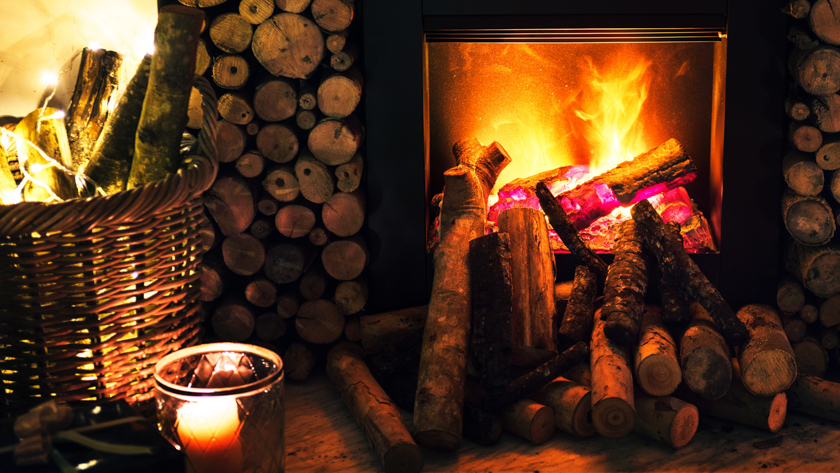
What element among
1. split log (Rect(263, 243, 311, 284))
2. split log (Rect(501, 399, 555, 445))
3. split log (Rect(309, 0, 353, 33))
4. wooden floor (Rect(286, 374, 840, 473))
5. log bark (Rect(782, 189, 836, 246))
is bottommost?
wooden floor (Rect(286, 374, 840, 473))

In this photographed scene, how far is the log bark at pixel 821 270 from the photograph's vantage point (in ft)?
6.89

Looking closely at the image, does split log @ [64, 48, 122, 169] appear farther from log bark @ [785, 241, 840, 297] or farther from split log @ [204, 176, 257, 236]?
log bark @ [785, 241, 840, 297]

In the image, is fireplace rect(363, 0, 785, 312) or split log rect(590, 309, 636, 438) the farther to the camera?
fireplace rect(363, 0, 785, 312)

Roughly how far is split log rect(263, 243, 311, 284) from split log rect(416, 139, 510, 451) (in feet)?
0.33

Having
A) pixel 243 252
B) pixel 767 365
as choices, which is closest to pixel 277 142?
pixel 243 252

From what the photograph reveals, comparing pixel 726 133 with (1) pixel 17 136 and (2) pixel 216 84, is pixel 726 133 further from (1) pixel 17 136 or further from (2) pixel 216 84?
(1) pixel 17 136

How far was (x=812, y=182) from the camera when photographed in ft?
6.88

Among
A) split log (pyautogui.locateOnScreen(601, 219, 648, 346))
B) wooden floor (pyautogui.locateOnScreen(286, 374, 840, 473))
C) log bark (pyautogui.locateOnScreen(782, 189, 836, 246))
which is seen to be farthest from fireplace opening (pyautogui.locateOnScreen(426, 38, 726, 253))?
wooden floor (pyautogui.locateOnScreen(286, 374, 840, 473))

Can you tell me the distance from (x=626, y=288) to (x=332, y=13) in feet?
4.26

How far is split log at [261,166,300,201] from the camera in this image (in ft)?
7.39

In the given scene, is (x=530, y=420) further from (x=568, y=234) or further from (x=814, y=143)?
(x=814, y=143)

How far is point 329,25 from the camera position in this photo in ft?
7.04

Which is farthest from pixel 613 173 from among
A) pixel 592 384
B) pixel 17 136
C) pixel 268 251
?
pixel 17 136

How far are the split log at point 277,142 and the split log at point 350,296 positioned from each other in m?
0.49
